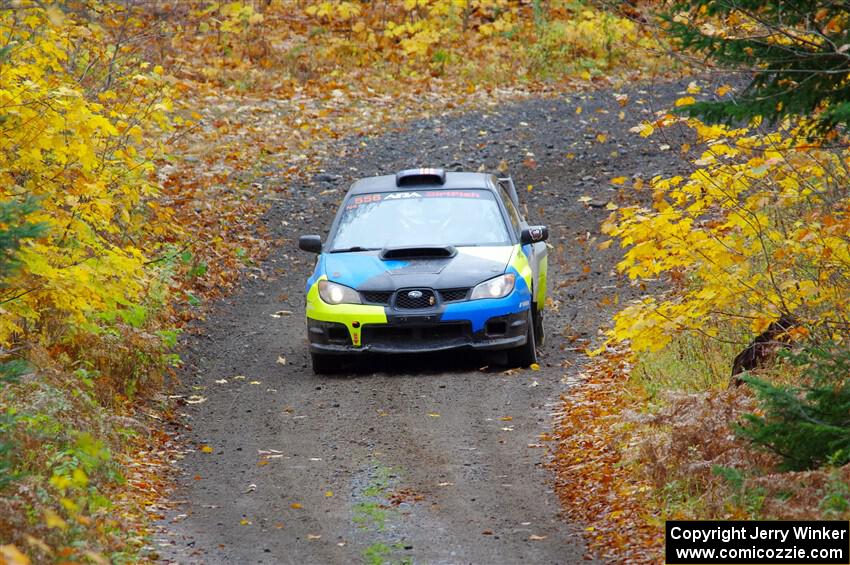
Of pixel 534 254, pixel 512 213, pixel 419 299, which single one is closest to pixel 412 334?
pixel 419 299

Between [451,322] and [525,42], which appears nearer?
[451,322]

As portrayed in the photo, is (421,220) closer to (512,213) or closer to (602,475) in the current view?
(512,213)

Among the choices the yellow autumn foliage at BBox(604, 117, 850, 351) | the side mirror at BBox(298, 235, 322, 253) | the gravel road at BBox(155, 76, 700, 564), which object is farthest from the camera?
the side mirror at BBox(298, 235, 322, 253)

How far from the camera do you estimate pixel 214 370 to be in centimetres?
1162

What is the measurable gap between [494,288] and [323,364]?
187cm

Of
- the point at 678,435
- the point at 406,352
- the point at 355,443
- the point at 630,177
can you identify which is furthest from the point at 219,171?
the point at 678,435

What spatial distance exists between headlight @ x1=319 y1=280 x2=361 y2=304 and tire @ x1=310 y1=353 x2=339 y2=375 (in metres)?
0.56

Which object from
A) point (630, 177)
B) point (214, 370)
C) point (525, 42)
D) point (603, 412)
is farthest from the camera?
point (525, 42)

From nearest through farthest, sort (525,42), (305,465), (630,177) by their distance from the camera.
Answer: (305,465) < (630,177) < (525,42)

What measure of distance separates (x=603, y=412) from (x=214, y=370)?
14.2 feet

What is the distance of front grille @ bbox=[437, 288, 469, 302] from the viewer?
1066 cm

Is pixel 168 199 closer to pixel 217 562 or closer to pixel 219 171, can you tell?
pixel 219 171

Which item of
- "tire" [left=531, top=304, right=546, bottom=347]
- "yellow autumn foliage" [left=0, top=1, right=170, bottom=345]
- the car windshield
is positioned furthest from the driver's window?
"yellow autumn foliage" [left=0, top=1, right=170, bottom=345]

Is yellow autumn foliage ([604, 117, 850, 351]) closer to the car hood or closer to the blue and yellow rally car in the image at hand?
the blue and yellow rally car
